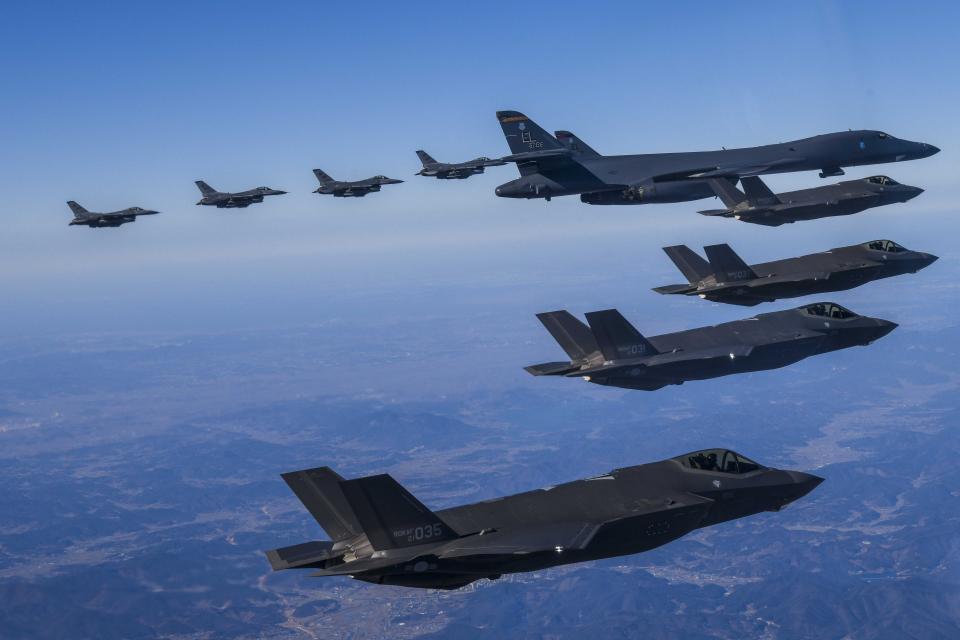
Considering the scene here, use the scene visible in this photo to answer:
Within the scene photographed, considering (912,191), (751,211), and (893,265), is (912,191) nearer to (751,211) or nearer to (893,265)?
(893,265)

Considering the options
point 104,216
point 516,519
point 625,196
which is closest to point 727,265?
point 625,196

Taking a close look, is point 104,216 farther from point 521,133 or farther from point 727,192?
point 727,192

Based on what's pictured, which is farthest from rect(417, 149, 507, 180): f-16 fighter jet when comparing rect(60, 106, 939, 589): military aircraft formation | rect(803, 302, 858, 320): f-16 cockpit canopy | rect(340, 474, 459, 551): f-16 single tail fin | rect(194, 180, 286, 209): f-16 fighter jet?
rect(340, 474, 459, 551): f-16 single tail fin

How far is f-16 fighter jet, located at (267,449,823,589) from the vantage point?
3294 centimetres

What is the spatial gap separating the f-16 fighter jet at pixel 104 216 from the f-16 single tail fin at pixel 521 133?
35777 millimetres

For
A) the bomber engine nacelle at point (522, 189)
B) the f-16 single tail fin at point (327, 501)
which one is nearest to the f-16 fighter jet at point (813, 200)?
the bomber engine nacelle at point (522, 189)

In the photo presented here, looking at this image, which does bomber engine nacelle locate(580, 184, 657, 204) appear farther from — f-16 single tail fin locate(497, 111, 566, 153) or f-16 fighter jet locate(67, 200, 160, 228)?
f-16 fighter jet locate(67, 200, 160, 228)

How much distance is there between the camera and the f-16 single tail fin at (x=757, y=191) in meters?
62.7

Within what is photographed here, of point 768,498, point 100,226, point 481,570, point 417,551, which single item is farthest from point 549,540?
point 100,226

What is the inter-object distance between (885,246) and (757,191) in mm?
9572

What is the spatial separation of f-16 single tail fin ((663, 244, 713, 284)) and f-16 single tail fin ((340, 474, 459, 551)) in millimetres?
32033

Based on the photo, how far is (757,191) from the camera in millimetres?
63000

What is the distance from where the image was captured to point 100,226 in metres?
78.1

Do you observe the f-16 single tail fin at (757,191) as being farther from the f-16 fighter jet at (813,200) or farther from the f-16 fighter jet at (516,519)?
the f-16 fighter jet at (516,519)
